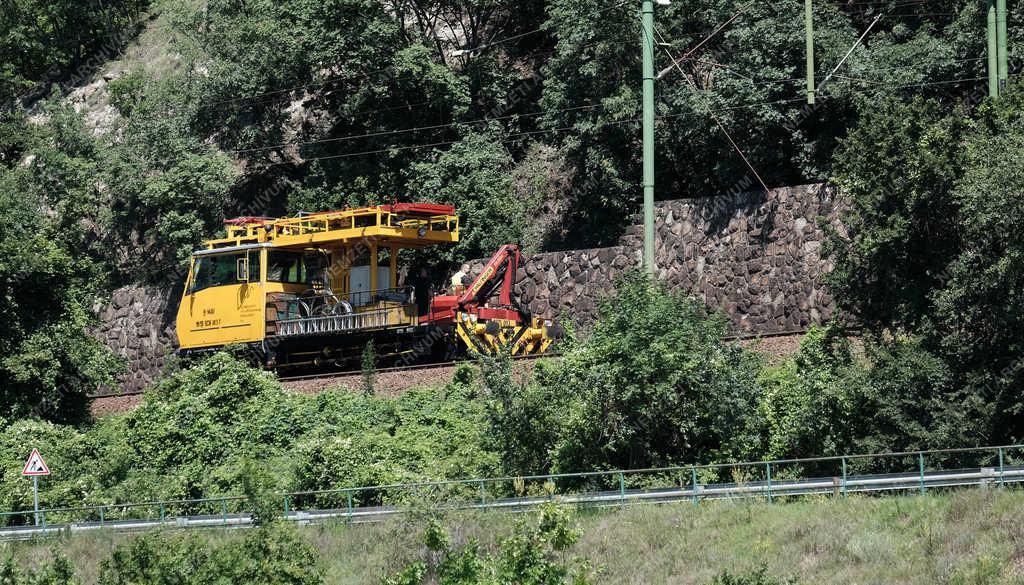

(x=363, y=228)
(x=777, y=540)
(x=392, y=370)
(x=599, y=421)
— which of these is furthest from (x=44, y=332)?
(x=777, y=540)

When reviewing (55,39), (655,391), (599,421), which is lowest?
(599,421)

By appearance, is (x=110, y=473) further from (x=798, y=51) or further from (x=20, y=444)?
(x=798, y=51)

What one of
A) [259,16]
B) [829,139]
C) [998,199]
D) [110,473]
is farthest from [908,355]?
[259,16]

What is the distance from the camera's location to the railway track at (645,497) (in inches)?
915

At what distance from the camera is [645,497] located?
2556 centimetres

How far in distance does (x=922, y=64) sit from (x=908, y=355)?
1324cm

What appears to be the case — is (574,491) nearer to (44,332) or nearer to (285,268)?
(285,268)

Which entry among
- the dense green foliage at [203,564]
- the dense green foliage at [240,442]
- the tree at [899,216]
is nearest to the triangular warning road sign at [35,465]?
the dense green foliage at [240,442]

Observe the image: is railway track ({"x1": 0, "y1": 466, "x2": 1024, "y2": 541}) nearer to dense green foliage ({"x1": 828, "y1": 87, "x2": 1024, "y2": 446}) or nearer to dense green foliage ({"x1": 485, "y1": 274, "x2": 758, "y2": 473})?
dense green foliage ({"x1": 828, "y1": 87, "x2": 1024, "y2": 446})

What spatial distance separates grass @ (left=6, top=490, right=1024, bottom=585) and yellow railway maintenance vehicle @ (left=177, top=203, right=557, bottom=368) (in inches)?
444

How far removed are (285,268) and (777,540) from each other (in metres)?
21.2

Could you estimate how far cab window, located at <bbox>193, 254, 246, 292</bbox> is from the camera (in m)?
40.3

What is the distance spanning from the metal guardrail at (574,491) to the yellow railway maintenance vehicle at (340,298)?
8.09 metres

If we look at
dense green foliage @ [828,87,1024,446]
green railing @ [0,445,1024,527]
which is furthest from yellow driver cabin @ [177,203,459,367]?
dense green foliage @ [828,87,1024,446]
